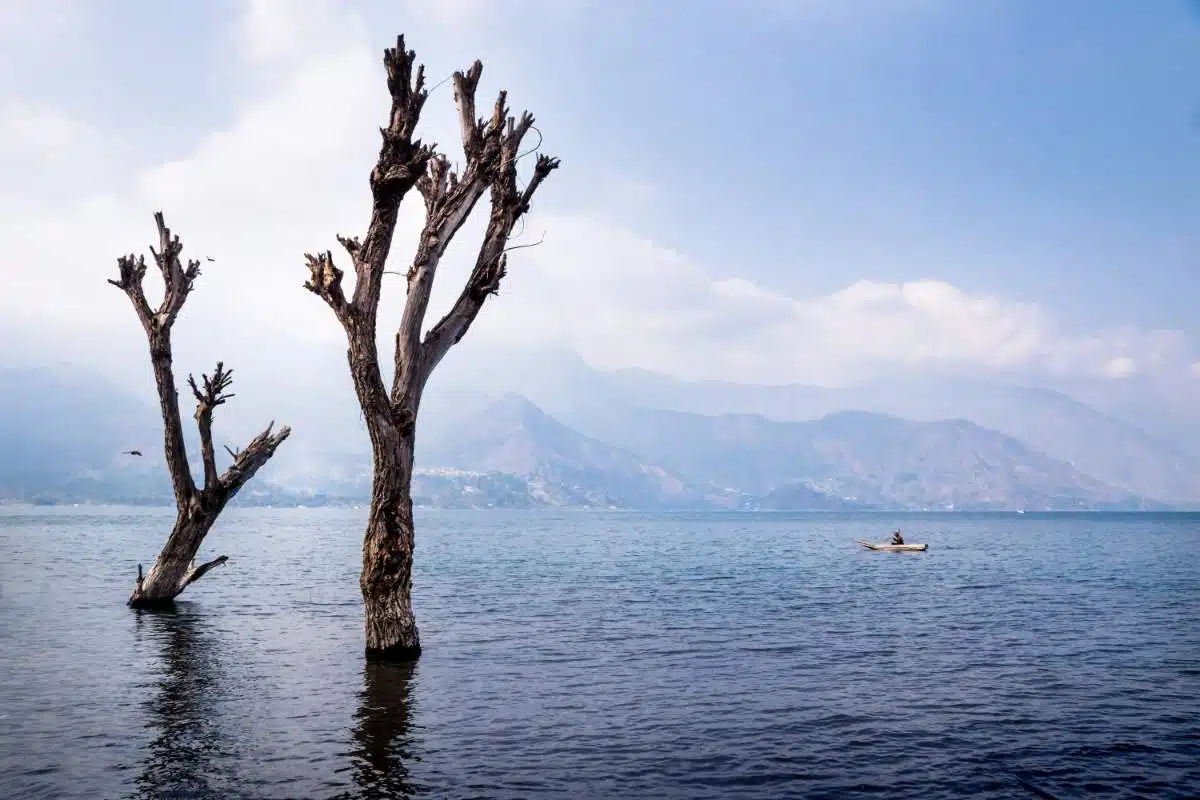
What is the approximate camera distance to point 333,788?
434 inches

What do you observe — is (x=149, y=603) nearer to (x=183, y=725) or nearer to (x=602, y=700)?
(x=183, y=725)

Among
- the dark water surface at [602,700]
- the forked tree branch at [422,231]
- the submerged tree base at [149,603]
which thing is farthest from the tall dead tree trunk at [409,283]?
the submerged tree base at [149,603]

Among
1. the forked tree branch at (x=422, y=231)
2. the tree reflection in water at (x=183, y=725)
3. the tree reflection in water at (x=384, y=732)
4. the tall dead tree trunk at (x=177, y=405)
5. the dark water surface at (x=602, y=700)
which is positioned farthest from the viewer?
the tall dead tree trunk at (x=177, y=405)

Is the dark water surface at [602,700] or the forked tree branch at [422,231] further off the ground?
the forked tree branch at [422,231]

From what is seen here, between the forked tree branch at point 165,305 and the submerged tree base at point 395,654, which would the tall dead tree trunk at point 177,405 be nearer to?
the forked tree branch at point 165,305

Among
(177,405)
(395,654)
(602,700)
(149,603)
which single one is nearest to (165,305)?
(177,405)

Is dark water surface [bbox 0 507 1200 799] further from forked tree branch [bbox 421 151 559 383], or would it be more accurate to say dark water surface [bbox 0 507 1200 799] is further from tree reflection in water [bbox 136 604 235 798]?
forked tree branch [bbox 421 151 559 383]

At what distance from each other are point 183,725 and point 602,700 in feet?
24.6

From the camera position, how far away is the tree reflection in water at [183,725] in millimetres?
11070

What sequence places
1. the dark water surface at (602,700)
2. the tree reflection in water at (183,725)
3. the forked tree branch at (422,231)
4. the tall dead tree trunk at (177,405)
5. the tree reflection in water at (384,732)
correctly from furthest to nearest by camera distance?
the tall dead tree trunk at (177,405)
the forked tree branch at (422,231)
the dark water surface at (602,700)
the tree reflection in water at (384,732)
the tree reflection in water at (183,725)

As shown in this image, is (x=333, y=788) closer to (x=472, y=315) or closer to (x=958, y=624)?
(x=472, y=315)

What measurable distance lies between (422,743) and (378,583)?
5.46 metres

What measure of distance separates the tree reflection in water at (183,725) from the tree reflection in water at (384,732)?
187 centimetres

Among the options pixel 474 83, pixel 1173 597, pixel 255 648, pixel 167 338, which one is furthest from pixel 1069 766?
pixel 1173 597
